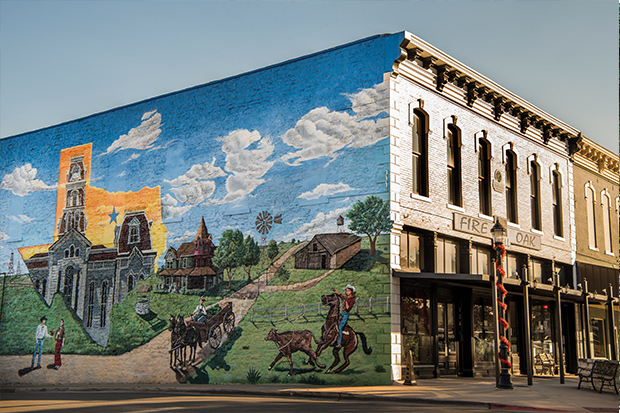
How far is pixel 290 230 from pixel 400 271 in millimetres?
3961

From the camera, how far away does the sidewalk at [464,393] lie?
14.3 metres

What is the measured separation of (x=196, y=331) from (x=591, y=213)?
739 inches

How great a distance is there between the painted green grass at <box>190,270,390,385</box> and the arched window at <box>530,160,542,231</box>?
10407mm

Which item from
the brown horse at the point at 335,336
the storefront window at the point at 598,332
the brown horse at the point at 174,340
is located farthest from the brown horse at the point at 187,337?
the storefront window at the point at 598,332

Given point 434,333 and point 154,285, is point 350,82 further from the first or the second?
point 154,285

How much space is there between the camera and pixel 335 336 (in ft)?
62.2

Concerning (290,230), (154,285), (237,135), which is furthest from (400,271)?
(154,285)

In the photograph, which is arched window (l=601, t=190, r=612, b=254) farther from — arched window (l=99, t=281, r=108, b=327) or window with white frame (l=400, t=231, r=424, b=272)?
arched window (l=99, t=281, r=108, b=327)

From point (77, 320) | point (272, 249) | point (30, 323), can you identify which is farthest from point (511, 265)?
point (30, 323)

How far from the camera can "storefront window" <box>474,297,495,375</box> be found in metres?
22.3

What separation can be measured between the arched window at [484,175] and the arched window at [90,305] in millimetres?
15096

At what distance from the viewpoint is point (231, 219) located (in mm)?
22328

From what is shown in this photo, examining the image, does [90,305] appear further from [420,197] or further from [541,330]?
[541,330]

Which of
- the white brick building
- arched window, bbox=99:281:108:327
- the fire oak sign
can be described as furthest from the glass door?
arched window, bbox=99:281:108:327
